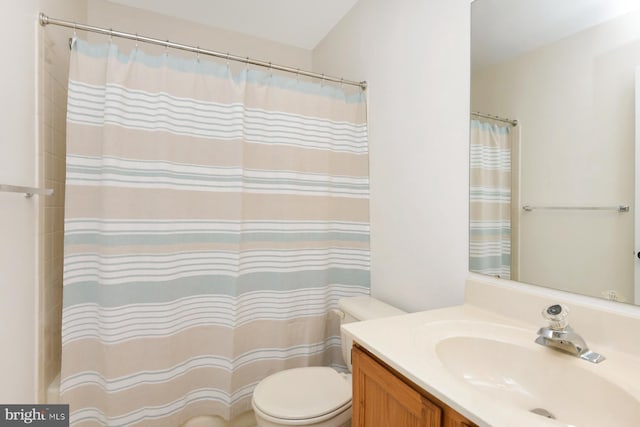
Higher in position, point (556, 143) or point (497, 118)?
point (497, 118)

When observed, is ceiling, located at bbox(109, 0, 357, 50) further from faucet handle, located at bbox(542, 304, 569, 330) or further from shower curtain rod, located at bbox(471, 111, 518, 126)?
faucet handle, located at bbox(542, 304, 569, 330)

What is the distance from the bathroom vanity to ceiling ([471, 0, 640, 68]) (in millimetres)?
776

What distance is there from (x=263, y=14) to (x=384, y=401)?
226 cm

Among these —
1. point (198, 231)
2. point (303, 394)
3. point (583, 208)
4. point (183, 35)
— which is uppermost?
point (183, 35)

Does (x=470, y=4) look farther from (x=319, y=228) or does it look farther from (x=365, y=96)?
(x=319, y=228)

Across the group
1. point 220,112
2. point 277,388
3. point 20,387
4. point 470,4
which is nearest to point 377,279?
point 277,388

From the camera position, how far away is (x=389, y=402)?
31.4 inches

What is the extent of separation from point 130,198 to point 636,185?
1740mm

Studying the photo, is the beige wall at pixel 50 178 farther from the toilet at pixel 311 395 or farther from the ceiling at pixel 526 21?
the ceiling at pixel 526 21

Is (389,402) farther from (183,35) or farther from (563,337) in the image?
(183,35)

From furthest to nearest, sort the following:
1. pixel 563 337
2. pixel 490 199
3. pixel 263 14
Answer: pixel 263 14 < pixel 490 199 < pixel 563 337

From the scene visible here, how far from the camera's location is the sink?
26.6 inches

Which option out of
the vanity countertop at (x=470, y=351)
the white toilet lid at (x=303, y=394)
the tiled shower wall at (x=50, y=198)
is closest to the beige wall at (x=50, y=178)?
the tiled shower wall at (x=50, y=198)

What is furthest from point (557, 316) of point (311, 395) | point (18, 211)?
point (18, 211)
